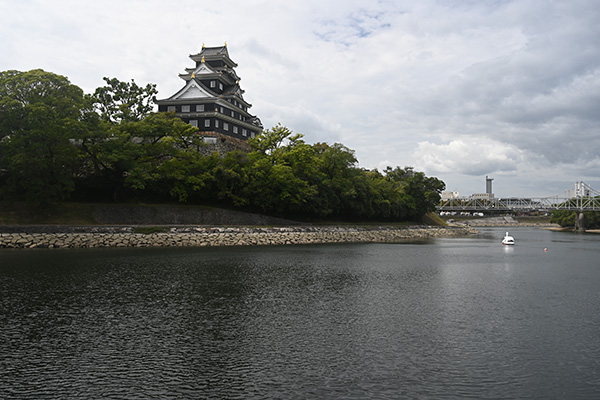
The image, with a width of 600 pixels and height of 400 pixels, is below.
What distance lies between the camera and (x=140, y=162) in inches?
2112

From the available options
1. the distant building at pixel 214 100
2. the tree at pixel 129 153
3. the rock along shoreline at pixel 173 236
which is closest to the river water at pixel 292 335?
the rock along shoreline at pixel 173 236

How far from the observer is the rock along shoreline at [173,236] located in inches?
1628

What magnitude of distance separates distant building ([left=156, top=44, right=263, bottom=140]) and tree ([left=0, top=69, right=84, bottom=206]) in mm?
24649

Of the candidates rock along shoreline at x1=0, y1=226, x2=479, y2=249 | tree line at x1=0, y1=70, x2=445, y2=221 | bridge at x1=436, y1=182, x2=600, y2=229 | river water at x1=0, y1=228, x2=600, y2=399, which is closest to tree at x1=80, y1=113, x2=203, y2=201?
tree line at x1=0, y1=70, x2=445, y2=221

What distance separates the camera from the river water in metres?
10.1

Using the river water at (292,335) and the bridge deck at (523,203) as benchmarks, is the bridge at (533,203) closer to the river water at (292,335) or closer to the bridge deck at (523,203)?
the bridge deck at (523,203)

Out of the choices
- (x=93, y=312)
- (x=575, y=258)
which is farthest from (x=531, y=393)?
(x=575, y=258)

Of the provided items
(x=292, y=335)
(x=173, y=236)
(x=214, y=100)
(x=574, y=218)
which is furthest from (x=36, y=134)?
(x=574, y=218)

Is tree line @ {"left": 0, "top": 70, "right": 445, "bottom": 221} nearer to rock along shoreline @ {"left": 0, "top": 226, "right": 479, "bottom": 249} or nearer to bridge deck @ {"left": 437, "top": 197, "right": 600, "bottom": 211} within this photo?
rock along shoreline @ {"left": 0, "top": 226, "right": 479, "bottom": 249}

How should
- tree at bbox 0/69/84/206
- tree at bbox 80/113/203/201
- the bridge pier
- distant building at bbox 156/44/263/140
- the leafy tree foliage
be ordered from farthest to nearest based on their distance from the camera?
the leafy tree foliage → the bridge pier → distant building at bbox 156/44/263/140 → tree at bbox 80/113/203/201 → tree at bbox 0/69/84/206

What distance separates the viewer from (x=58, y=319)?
50.9 feet

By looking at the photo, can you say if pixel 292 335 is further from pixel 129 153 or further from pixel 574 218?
pixel 574 218

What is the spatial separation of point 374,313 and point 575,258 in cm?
3367

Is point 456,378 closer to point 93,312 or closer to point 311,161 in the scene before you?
point 93,312
